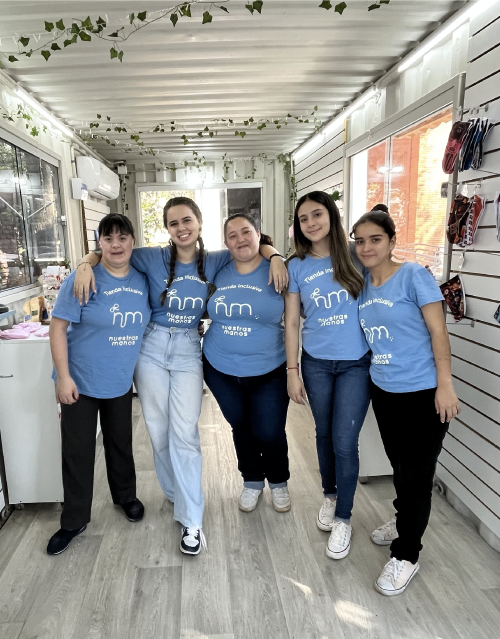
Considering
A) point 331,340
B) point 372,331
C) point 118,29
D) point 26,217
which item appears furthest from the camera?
point 26,217

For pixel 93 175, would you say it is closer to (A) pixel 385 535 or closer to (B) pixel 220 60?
(B) pixel 220 60

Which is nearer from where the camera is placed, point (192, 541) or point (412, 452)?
point (412, 452)

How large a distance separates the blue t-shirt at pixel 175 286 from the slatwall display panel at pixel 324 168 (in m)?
2.96

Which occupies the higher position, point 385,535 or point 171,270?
point 171,270

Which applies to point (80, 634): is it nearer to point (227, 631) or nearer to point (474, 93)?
point (227, 631)

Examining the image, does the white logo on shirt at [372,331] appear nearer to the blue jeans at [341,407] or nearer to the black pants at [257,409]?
the blue jeans at [341,407]

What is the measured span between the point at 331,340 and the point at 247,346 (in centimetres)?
39

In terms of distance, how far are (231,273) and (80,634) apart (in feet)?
5.12

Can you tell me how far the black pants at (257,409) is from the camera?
82.0 inches

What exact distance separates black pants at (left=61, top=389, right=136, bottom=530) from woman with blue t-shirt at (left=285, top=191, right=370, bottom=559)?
882 millimetres

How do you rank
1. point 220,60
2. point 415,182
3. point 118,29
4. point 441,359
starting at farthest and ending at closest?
point 415,182 → point 220,60 → point 118,29 → point 441,359

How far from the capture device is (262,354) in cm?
201

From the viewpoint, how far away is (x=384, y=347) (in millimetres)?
1714

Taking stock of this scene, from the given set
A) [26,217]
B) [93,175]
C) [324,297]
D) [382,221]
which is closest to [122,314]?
[324,297]
